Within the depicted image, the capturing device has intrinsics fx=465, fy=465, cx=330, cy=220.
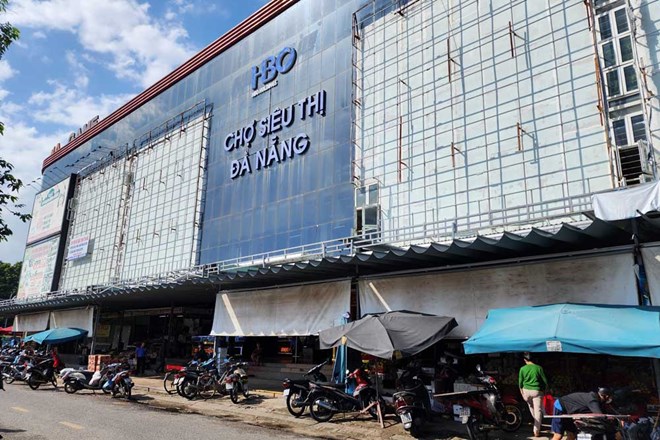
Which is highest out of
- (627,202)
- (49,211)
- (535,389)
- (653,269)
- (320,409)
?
(49,211)

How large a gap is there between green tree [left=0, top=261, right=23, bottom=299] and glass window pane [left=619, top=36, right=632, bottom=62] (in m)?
81.7

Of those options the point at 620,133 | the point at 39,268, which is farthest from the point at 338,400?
the point at 39,268

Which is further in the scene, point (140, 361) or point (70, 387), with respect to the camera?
point (140, 361)

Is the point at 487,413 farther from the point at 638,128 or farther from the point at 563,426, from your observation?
the point at 638,128

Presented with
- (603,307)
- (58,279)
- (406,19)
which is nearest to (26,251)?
(58,279)

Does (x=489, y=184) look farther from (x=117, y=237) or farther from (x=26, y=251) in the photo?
(x=26, y=251)

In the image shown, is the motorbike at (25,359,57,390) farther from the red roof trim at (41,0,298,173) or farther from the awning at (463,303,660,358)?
the red roof trim at (41,0,298,173)

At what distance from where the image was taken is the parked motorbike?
915 centimetres

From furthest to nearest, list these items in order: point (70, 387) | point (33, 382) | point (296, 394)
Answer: point (33, 382), point (70, 387), point (296, 394)

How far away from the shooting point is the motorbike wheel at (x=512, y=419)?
10.2 metres

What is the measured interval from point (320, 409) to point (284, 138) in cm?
1460

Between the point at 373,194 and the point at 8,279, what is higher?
the point at 8,279

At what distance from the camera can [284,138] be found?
23141 millimetres

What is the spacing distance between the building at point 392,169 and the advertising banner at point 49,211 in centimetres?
1298
